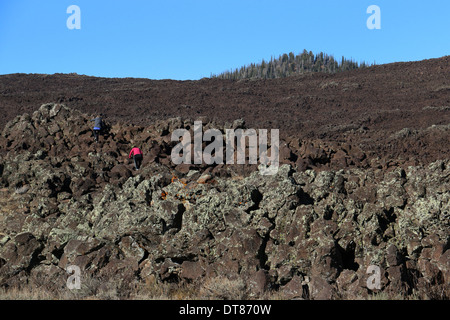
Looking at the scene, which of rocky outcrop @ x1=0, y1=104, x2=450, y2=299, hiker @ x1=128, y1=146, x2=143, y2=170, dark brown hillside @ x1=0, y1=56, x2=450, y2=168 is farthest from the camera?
dark brown hillside @ x1=0, y1=56, x2=450, y2=168

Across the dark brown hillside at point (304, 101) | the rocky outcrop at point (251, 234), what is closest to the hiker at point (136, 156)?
the rocky outcrop at point (251, 234)

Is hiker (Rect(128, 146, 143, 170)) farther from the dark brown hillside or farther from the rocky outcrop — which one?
the dark brown hillside

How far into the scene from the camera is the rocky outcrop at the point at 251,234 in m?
6.75

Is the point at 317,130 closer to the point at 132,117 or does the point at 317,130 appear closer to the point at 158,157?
the point at 132,117

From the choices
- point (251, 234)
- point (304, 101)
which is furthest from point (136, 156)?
point (304, 101)

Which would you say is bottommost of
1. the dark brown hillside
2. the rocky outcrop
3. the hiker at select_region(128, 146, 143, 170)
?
the rocky outcrop

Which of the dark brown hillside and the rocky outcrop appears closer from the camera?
the rocky outcrop

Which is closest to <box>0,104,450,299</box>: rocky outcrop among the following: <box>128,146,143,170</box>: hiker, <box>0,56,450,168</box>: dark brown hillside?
<box>128,146,143,170</box>: hiker

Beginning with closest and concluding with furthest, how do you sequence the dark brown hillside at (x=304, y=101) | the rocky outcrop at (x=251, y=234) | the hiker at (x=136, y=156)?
1. the rocky outcrop at (x=251, y=234)
2. the hiker at (x=136, y=156)
3. the dark brown hillside at (x=304, y=101)

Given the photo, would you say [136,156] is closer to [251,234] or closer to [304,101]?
[251,234]

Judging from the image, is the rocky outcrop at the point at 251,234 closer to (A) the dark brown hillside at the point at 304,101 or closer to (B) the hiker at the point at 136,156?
(B) the hiker at the point at 136,156

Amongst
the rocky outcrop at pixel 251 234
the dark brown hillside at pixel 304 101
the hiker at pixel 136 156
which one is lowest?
the rocky outcrop at pixel 251 234

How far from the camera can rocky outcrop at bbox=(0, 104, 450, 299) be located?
6.75 meters
